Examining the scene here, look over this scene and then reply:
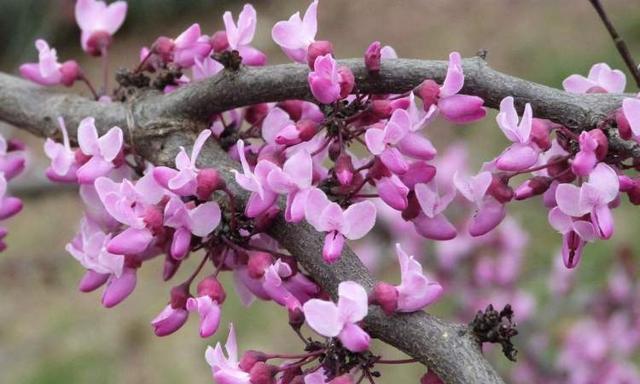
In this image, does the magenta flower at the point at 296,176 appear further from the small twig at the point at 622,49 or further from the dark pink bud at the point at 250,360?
the small twig at the point at 622,49

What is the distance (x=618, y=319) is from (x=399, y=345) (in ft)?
6.99

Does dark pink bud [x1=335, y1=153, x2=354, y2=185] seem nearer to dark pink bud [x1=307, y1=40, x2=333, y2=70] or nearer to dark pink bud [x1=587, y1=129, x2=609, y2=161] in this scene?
dark pink bud [x1=307, y1=40, x2=333, y2=70]

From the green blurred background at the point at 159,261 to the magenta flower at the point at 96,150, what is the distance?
62.8 inches

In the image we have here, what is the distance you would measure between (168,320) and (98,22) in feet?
1.97

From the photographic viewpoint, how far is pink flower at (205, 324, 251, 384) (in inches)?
36.6

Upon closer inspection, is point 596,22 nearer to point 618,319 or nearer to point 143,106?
point 618,319

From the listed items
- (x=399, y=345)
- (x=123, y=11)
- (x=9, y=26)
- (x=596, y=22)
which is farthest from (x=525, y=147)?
(x=9, y=26)

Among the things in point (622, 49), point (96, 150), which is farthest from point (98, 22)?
point (622, 49)

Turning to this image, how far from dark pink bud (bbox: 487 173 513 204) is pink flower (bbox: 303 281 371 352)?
260mm

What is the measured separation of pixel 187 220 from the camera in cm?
99

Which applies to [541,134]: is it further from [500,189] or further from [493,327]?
[493,327]

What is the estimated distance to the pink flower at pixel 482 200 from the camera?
102cm

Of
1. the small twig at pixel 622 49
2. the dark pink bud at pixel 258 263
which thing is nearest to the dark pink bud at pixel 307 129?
the dark pink bud at pixel 258 263

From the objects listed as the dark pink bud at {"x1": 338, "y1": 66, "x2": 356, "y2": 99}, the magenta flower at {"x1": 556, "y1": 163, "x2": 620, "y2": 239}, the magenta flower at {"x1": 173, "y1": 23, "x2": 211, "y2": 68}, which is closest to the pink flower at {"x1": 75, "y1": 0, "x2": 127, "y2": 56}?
the magenta flower at {"x1": 173, "y1": 23, "x2": 211, "y2": 68}
